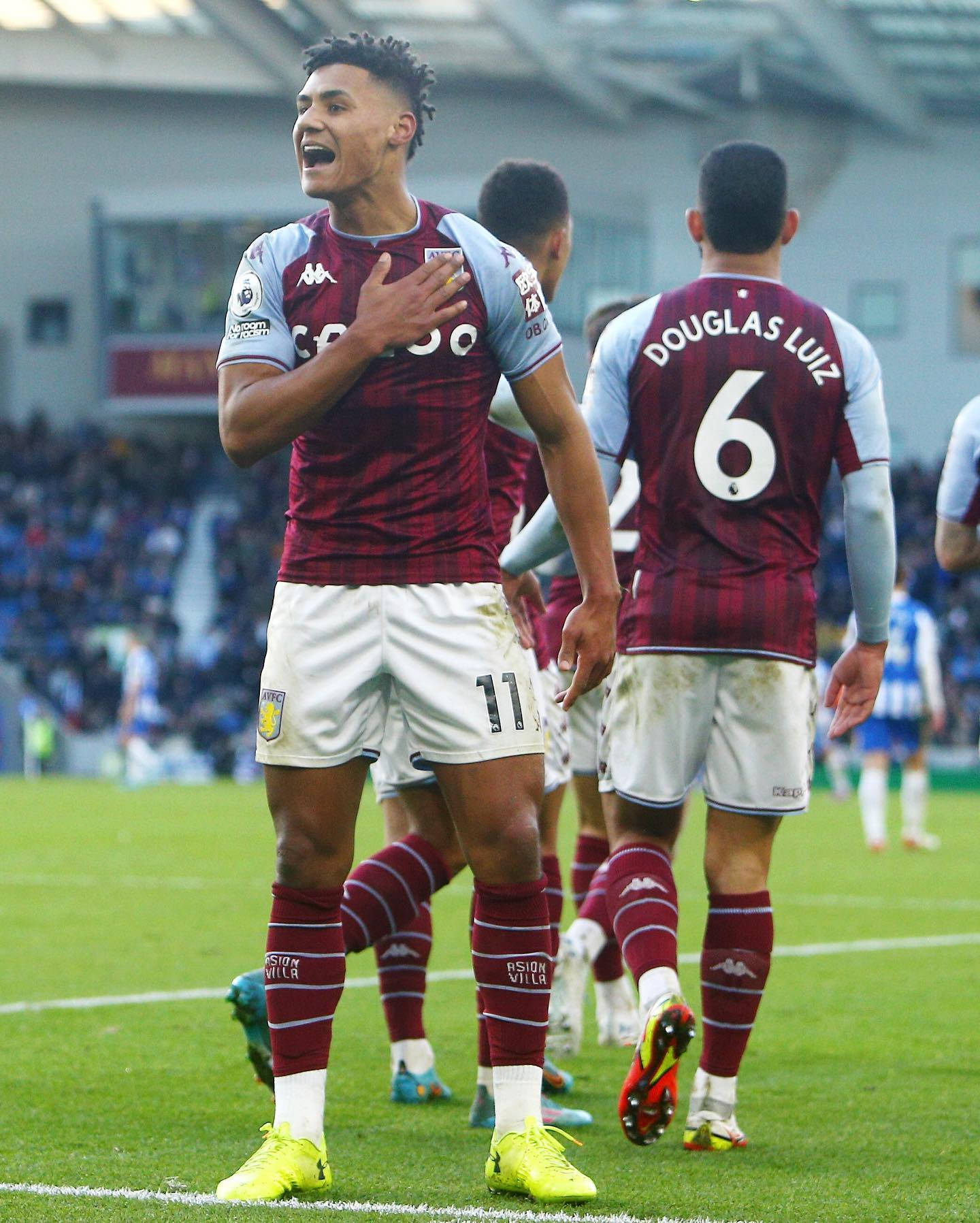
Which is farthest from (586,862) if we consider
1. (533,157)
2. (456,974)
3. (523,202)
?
(533,157)

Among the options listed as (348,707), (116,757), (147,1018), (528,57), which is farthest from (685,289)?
(528,57)

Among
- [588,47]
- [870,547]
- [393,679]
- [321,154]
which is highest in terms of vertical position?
[588,47]

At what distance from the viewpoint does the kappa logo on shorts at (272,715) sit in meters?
3.95

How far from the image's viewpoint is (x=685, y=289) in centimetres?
473

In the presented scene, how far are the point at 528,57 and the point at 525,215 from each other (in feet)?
115

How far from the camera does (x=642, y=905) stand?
4.56 meters

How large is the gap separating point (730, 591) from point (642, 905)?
0.75 meters

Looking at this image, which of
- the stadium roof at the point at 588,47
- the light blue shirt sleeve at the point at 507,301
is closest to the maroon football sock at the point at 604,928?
the light blue shirt sleeve at the point at 507,301

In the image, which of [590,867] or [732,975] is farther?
[590,867]

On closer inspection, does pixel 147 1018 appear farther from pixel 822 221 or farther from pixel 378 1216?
pixel 822 221

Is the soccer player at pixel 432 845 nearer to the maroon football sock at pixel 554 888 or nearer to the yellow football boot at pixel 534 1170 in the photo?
the maroon football sock at pixel 554 888

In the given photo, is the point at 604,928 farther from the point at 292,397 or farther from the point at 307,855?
the point at 292,397

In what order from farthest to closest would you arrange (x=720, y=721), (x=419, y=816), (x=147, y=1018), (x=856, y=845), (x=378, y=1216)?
1. (x=856, y=845)
2. (x=147, y=1018)
3. (x=419, y=816)
4. (x=720, y=721)
5. (x=378, y=1216)

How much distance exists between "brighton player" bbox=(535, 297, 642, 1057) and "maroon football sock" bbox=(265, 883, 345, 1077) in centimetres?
191
